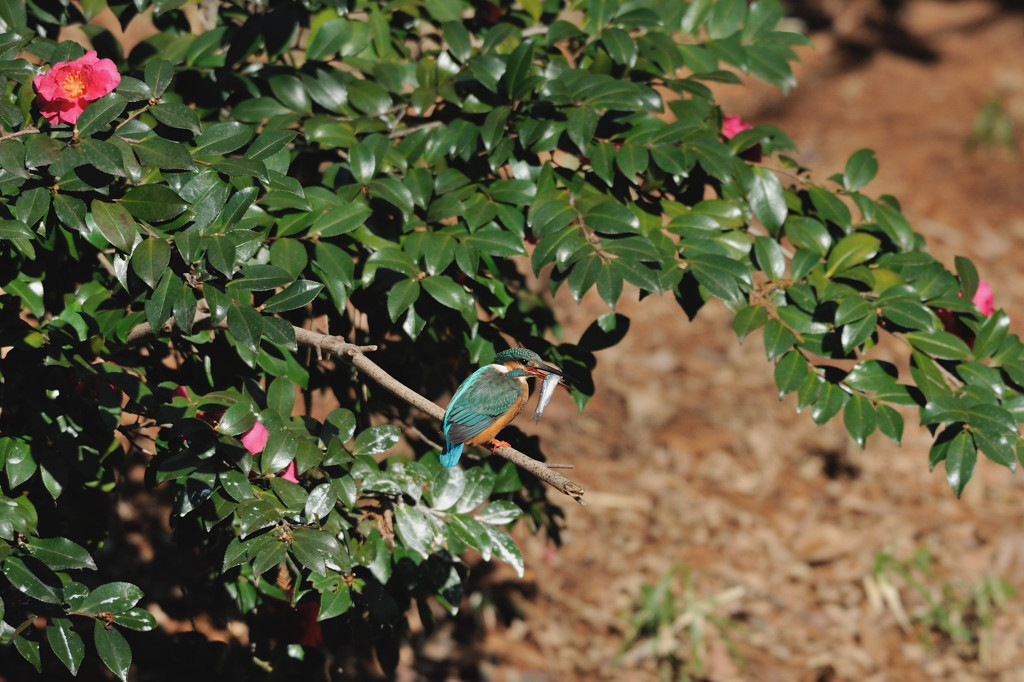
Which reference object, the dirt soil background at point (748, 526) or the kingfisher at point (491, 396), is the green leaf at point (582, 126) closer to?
the kingfisher at point (491, 396)

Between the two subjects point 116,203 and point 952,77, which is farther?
point 952,77

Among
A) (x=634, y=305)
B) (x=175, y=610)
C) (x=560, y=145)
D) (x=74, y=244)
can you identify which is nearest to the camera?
(x=74, y=244)

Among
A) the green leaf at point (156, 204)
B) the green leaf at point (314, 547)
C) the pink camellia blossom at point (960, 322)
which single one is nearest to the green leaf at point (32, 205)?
the green leaf at point (156, 204)

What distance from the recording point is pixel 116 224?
1401mm

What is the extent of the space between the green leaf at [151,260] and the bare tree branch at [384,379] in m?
0.12

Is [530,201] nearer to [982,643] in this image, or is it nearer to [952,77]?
[982,643]

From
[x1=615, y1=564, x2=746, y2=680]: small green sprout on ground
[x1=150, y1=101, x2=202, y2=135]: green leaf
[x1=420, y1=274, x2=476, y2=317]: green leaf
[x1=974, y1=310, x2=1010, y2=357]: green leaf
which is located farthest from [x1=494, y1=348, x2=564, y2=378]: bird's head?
[x1=615, y1=564, x2=746, y2=680]: small green sprout on ground

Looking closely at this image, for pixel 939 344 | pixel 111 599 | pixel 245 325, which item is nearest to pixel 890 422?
pixel 939 344

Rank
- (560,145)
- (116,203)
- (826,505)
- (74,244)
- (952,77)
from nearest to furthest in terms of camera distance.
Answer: (116,203) → (74,244) → (560,145) → (826,505) → (952,77)

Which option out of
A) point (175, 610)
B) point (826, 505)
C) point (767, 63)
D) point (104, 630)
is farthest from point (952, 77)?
point (104, 630)

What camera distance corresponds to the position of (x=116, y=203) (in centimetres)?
144

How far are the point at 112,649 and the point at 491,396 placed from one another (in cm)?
74

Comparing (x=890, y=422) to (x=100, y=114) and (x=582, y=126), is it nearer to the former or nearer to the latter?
(x=582, y=126)

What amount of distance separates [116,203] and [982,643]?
10.8 feet
